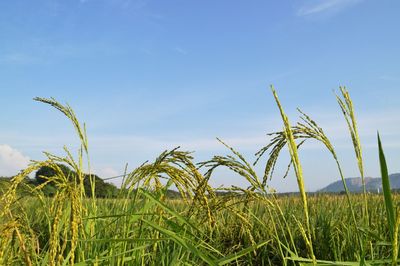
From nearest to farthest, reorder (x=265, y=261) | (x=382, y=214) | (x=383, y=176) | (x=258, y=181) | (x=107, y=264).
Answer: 1. (x=383, y=176)
2. (x=258, y=181)
3. (x=107, y=264)
4. (x=265, y=261)
5. (x=382, y=214)

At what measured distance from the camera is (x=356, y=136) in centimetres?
254

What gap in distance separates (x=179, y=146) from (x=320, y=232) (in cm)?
285

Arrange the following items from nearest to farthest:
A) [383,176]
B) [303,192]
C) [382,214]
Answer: [383,176]
[303,192]
[382,214]

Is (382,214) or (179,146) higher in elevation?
(179,146)

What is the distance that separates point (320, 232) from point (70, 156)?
9.64 feet

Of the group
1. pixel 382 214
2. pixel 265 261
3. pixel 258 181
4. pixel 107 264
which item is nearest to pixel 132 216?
pixel 107 264

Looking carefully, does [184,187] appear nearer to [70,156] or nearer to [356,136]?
[70,156]

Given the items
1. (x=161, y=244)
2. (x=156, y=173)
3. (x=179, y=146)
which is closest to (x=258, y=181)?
(x=179, y=146)

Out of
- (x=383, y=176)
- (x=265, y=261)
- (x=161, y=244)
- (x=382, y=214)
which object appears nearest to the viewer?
(x=383, y=176)

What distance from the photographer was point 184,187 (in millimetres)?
2535

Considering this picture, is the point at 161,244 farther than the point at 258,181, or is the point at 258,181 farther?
the point at 161,244

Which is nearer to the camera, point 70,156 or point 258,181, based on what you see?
point 258,181

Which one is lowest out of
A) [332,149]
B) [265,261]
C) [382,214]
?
[265,261]

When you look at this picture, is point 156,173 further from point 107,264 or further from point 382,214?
point 382,214
